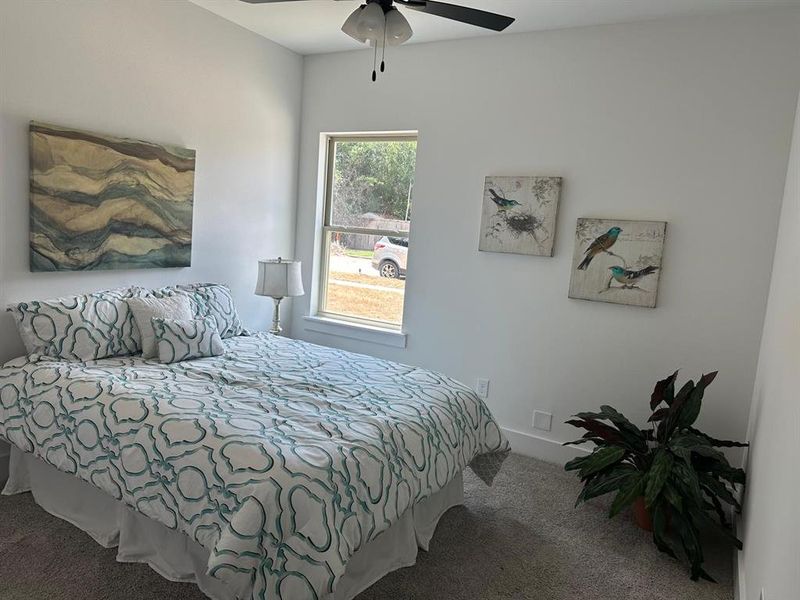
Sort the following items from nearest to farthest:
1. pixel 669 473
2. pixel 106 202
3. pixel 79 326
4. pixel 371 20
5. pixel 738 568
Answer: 1. pixel 371 20
2. pixel 738 568
3. pixel 669 473
4. pixel 79 326
5. pixel 106 202

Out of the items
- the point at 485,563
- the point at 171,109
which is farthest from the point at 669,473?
the point at 171,109

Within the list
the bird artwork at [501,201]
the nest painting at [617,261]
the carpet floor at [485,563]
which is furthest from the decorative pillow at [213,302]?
the nest painting at [617,261]

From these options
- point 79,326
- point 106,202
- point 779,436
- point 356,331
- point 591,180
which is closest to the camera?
point 779,436

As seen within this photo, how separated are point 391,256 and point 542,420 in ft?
5.14

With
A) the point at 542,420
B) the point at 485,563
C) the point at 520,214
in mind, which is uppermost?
the point at 520,214

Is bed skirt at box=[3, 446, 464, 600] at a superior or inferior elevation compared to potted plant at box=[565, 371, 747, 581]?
inferior

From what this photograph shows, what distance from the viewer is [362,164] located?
424cm

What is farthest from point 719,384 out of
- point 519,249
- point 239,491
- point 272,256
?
point 272,256

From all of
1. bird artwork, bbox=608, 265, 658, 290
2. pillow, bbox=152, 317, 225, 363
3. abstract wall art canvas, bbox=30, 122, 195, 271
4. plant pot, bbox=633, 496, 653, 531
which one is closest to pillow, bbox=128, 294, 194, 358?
pillow, bbox=152, 317, 225, 363

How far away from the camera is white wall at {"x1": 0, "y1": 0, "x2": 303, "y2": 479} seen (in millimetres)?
2686

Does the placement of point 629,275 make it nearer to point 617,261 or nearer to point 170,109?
point 617,261

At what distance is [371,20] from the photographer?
2.11 metres

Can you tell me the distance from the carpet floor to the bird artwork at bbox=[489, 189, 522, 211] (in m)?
1.77

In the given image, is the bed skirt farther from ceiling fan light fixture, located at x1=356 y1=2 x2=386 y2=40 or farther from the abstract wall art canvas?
ceiling fan light fixture, located at x1=356 y1=2 x2=386 y2=40
